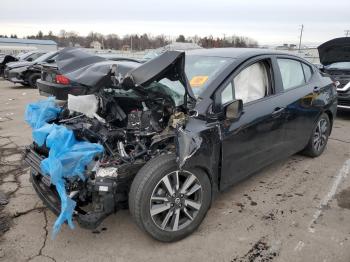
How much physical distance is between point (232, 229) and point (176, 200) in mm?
692

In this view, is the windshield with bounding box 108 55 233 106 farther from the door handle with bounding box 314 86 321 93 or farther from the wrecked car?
the door handle with bounding box 314 86 321 93

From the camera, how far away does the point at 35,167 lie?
124 inches

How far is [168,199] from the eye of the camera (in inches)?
114

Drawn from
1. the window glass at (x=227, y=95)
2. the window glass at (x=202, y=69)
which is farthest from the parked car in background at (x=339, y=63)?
the window glass at (x=227, y=95)

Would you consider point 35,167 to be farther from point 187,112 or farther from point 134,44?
point 134,44

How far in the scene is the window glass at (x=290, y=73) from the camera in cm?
421

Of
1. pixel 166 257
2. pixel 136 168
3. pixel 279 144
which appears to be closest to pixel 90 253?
pixel 166 257

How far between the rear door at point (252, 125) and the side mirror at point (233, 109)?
9 centimetres

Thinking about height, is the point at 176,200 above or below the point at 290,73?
below

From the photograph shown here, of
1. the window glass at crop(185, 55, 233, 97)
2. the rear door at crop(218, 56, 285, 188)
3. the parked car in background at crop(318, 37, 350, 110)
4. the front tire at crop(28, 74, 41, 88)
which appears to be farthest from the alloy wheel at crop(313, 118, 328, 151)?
the front tire at crop(28, 74, 41, 88)

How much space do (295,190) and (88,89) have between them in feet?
8.86

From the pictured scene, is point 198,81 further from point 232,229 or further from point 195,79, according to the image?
point 232,229

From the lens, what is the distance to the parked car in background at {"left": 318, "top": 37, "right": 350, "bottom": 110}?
7984 millimetres

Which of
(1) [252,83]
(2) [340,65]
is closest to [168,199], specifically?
(1) [252,83]
